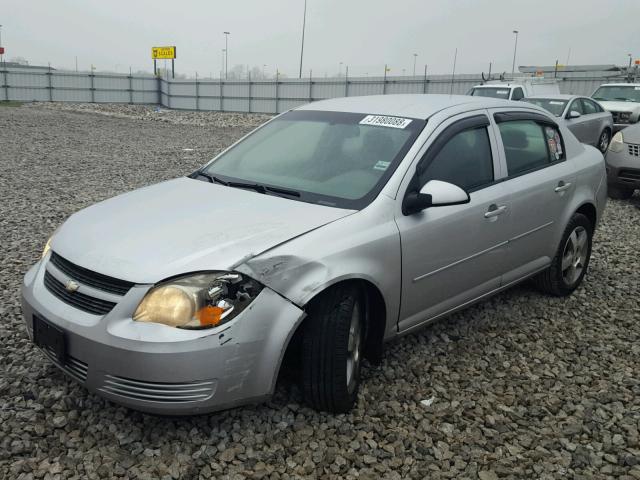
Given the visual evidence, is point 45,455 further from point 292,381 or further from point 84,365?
point 292,381

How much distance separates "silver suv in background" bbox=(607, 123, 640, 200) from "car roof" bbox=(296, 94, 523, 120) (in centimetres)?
562

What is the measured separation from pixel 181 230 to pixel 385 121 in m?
1.55

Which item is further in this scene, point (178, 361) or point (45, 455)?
point (45, 455)

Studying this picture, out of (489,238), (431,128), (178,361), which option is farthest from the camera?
(489,238)

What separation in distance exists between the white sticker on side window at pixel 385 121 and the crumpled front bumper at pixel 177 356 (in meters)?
1.53

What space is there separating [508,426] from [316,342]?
1.16 m

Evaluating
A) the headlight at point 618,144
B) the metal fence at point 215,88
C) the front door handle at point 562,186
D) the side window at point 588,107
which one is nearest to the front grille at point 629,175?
the headlight at point 618,144

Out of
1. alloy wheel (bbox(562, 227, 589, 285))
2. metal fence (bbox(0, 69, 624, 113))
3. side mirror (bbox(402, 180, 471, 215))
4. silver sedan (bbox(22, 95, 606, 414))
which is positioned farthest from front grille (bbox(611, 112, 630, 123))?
side mirror (bbox(402, 180, 471, 215))

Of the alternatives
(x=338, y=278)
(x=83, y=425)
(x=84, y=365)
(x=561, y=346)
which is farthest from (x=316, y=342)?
(x=561, y=346)

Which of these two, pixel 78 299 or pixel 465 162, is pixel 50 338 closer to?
pixel 78 299

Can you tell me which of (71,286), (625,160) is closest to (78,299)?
(71,286)

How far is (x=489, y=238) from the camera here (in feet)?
12.4

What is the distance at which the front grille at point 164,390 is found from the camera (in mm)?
2486

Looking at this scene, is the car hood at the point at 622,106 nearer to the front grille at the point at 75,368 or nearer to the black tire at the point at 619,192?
the black tire at the point at 619,192
